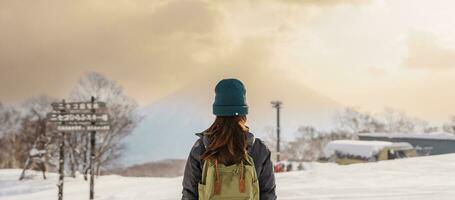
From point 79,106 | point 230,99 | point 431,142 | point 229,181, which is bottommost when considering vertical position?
point 431,142

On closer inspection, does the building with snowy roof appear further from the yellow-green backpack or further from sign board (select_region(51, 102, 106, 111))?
the yellow-green backpack

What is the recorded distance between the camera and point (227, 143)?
3242 millimetres

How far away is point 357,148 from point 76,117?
1215 inches

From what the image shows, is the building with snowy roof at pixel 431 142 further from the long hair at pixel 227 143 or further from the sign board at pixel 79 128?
the long hair at pixel 227 143

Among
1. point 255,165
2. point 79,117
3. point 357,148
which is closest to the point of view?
point 255,165

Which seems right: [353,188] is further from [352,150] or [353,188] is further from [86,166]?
[352,150]

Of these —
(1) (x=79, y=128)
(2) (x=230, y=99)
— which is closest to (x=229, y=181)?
(2) (x=230, y=99)

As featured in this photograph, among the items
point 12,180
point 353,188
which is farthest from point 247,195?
point 12,180

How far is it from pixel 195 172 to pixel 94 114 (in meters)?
17.3

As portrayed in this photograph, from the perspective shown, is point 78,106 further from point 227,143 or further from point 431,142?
point 431,142

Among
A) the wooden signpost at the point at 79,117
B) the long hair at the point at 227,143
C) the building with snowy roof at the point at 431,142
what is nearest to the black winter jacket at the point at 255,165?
the long hair at the point at 227,143

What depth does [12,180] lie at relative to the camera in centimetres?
3012

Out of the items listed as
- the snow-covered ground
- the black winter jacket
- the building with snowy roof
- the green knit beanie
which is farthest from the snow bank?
the green knit beanie

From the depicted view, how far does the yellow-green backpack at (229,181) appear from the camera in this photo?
128 inches
